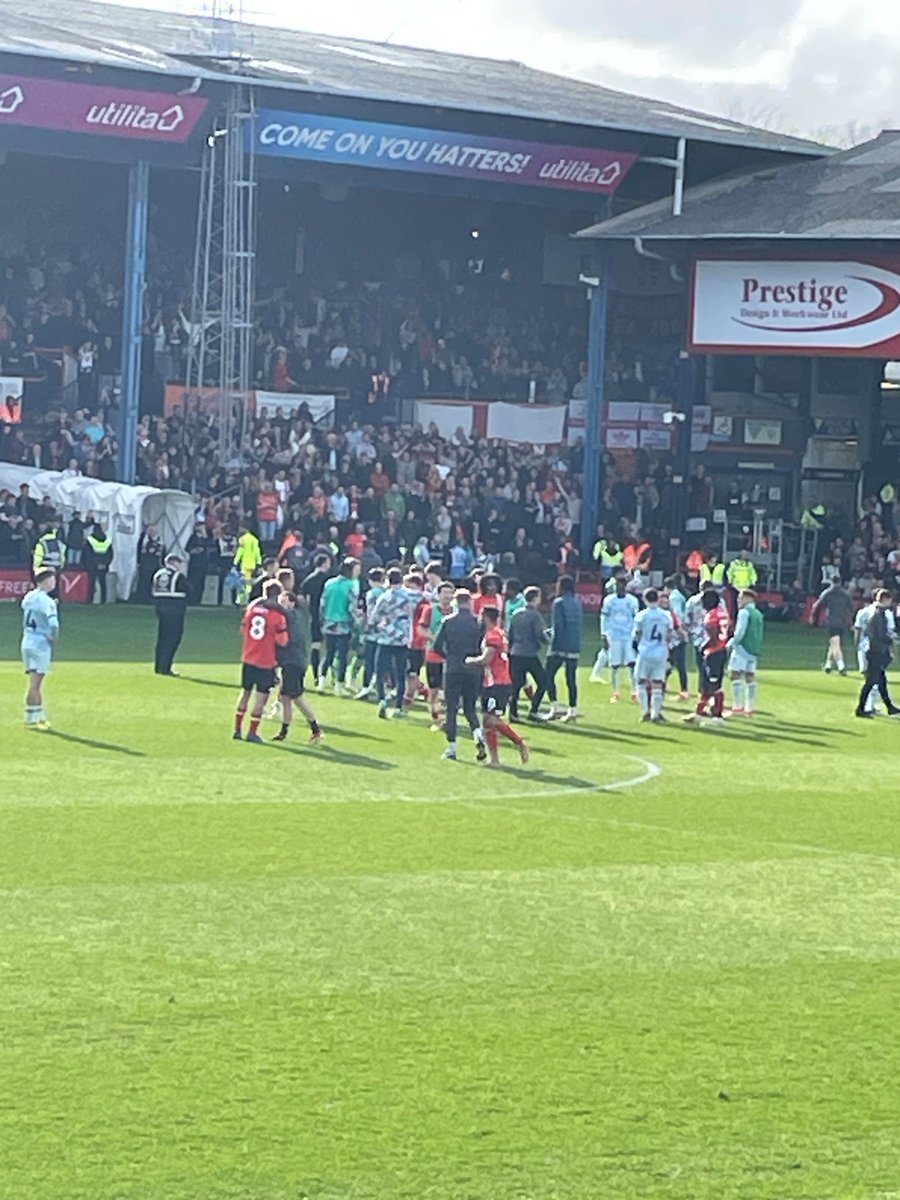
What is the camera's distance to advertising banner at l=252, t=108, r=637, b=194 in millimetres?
43344

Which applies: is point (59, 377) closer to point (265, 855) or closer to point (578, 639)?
point (578, 639)

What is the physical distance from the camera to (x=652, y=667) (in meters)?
27.2

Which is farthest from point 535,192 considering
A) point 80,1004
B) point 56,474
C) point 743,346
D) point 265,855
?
point 80,1004

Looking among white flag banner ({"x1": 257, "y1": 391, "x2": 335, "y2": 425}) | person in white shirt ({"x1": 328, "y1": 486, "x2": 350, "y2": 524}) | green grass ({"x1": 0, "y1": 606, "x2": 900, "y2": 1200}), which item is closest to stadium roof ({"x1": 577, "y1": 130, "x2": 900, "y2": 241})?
white flag banner ({"x1": 257, "y1": 391, "x2": 335, "y2": 425})

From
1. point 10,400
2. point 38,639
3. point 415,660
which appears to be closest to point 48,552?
point 10,400

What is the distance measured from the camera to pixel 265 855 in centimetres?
1659

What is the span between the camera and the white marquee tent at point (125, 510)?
1521 inches

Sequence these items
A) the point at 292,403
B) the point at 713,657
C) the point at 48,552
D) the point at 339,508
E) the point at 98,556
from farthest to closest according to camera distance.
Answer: the point at 292,403, the point at 339,508, the point at 98,556, the point at 48,552, the point at 713,657

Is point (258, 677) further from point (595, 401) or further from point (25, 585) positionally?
point (595, 401)

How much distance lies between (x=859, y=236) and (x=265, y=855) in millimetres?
30302

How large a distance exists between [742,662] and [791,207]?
20.2 m

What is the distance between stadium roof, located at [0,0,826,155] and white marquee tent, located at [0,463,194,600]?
25.8ft

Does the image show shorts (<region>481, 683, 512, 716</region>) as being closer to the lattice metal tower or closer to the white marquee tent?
the white marquee tent

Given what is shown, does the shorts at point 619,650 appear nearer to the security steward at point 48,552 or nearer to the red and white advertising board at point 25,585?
the security steward at point 48,552
